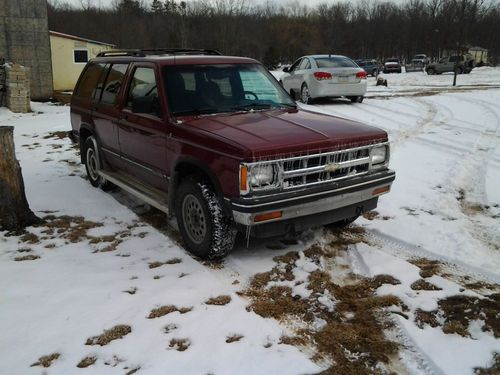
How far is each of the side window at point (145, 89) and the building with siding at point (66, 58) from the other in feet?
72.8

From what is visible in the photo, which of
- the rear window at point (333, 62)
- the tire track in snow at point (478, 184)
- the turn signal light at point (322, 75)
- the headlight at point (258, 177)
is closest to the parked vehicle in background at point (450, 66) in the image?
the rear window at point (333, 62)

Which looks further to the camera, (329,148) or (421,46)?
(421,46)

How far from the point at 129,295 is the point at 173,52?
3.61 metres

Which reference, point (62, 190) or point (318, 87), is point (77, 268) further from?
point (318, 87)

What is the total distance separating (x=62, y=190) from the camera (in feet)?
22.7

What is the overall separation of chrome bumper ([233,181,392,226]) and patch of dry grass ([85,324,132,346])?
4.07 ft

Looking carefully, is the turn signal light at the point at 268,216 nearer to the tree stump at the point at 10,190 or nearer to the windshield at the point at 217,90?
the windshield at the point at 217,90

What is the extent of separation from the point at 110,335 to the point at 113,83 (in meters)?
3.75

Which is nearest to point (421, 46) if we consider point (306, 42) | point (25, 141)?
point (306, 42)

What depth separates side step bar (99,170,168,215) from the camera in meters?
4.96

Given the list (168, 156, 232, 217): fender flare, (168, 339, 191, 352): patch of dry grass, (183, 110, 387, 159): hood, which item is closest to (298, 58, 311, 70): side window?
(183, 110, 387, 159): hood

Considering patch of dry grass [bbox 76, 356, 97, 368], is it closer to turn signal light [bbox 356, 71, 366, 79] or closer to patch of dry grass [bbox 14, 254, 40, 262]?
patch of dry grass [bbox 14, 254, 40, 262]

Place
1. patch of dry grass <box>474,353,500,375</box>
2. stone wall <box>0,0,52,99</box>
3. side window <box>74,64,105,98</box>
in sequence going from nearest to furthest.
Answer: patch of dry grass <box>474,353,500,375</box> → side window <box>74,64,105,98</box> → stone wall <box>0,0,52,99</box>

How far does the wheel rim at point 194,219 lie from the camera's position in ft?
14.3
